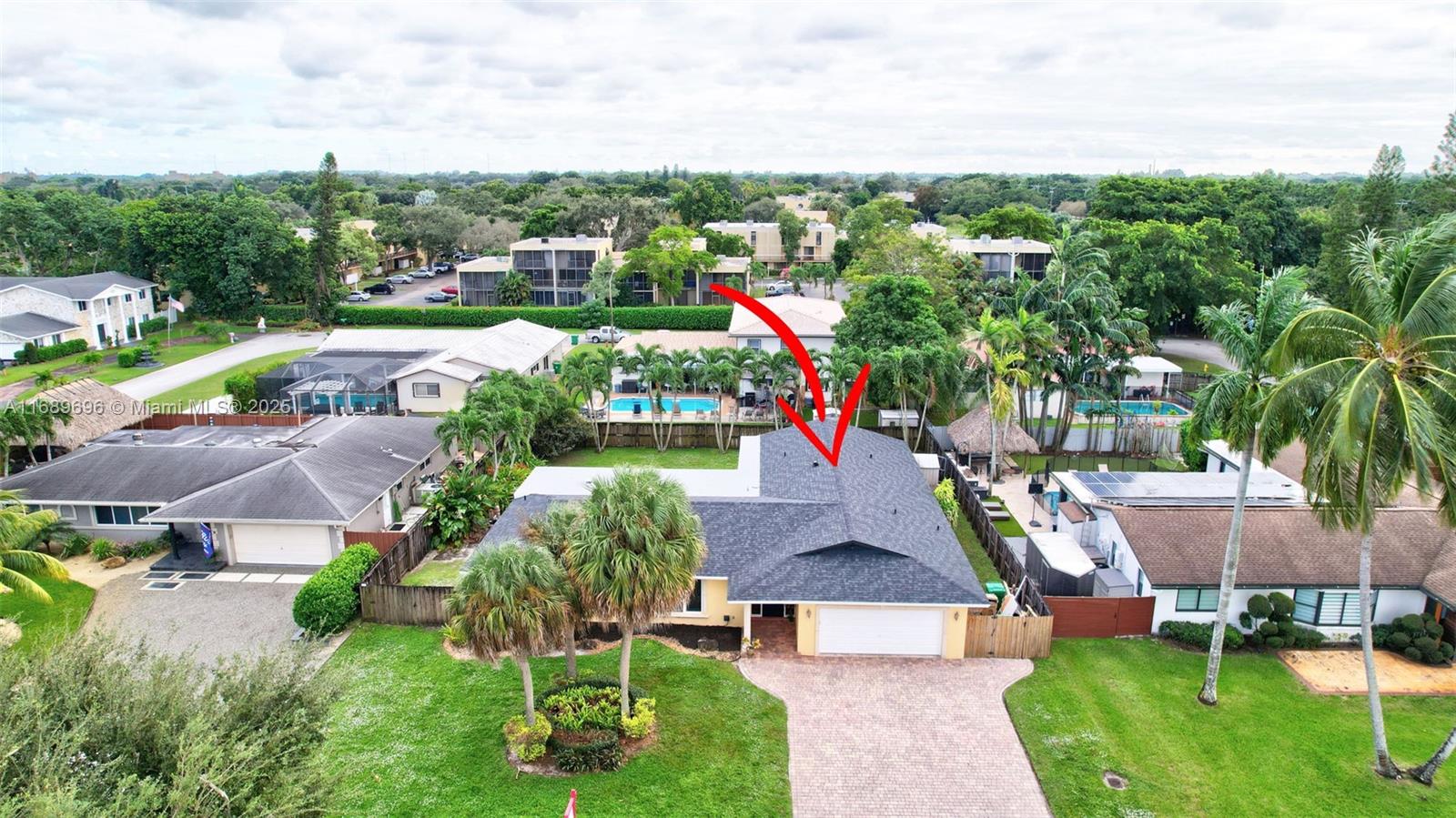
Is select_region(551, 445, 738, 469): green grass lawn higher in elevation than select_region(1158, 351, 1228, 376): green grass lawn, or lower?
lower

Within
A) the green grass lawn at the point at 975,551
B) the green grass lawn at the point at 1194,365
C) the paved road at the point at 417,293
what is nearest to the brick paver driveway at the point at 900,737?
the green grass lawn at the point at 975,551

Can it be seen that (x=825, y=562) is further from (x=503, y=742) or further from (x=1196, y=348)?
(x=1196, y=348)

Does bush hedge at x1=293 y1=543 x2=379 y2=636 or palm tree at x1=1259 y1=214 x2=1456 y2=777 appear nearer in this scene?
palm tree at x1=1259 y1=214 x2=1456 y2=777

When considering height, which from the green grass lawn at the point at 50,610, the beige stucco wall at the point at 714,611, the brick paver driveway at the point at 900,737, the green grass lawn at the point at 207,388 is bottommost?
the brick paver driveway at the point at 900,737

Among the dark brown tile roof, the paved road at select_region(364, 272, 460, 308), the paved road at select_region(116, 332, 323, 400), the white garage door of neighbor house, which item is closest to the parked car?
the paved road at select_region(364, 272, 460, 308)

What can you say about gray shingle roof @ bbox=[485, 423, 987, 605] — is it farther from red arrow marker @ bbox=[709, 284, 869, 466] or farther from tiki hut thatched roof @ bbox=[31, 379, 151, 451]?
tiki hut thatched roof @ bbox=[31, 379, 151, 451]

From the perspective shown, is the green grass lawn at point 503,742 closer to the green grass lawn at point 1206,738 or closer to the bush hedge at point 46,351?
the green grass lawn at point 1206,738
